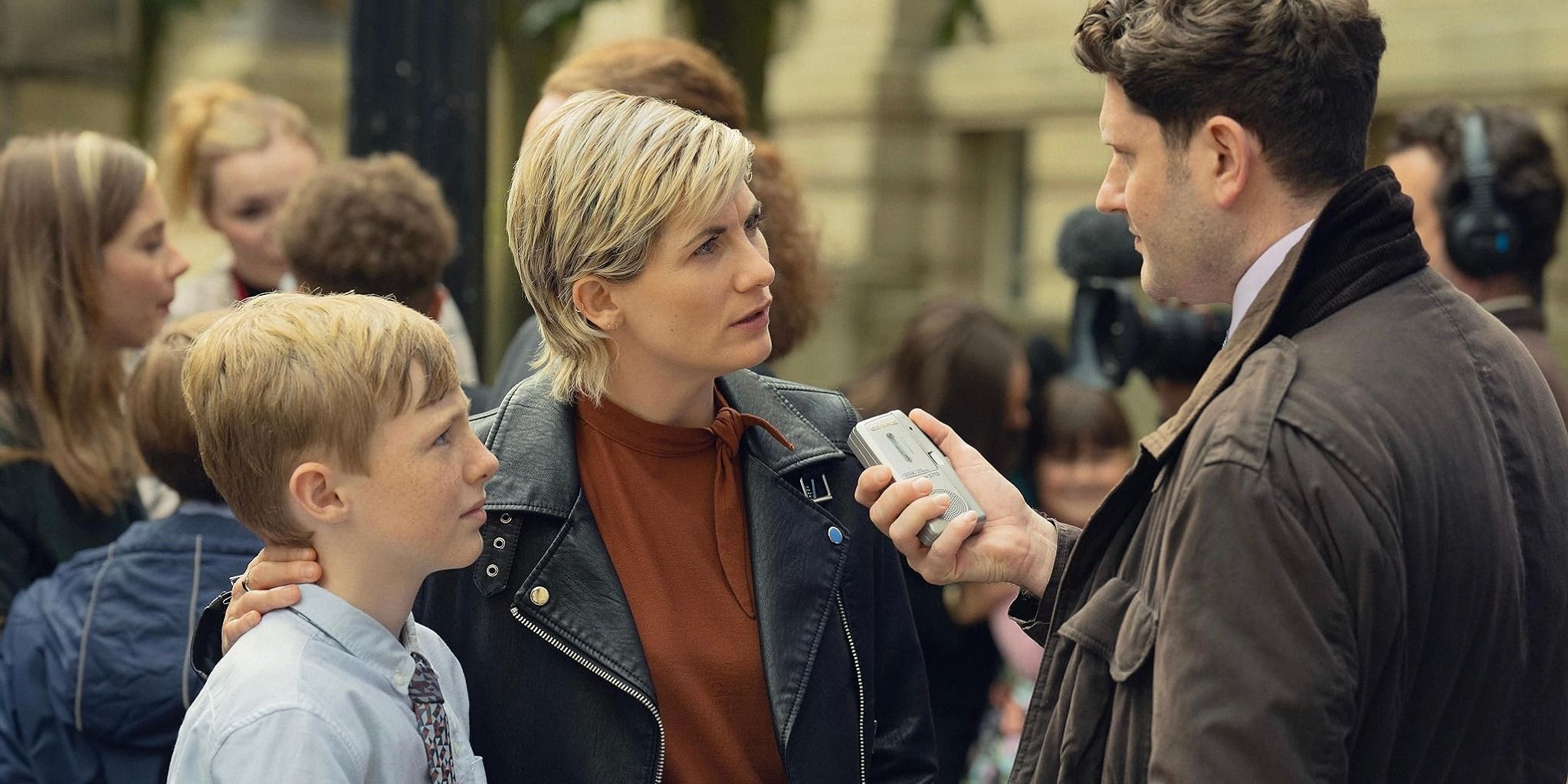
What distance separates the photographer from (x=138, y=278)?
370cm

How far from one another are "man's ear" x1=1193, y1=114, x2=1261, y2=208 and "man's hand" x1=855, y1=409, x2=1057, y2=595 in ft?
1.92

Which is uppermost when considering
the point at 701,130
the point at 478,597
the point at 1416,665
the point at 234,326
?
the point at 701,130

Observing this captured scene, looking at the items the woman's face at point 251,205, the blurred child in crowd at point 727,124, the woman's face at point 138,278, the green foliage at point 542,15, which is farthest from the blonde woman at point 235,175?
the green foliage at point 542,15

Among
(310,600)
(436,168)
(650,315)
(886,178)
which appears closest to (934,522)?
(650,315)

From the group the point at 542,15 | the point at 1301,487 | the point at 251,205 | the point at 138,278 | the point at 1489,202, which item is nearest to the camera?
the point at 1301,487

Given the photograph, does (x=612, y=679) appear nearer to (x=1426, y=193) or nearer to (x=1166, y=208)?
(x=1166, y=208)

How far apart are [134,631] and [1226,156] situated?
6.55 feet

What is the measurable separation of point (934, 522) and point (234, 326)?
3.18ft

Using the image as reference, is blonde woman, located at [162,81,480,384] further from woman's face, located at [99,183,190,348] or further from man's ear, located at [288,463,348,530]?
man's ear, located at [288,463,348,530]

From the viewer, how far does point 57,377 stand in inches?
136

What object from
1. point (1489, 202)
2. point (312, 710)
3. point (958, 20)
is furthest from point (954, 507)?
point (958, 20)

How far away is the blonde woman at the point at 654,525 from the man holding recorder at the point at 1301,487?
49 centimetres

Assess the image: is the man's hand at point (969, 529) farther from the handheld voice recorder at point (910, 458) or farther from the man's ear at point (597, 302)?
the man's ear at point (597, 302)

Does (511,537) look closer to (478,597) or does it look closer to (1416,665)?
(478,597)
